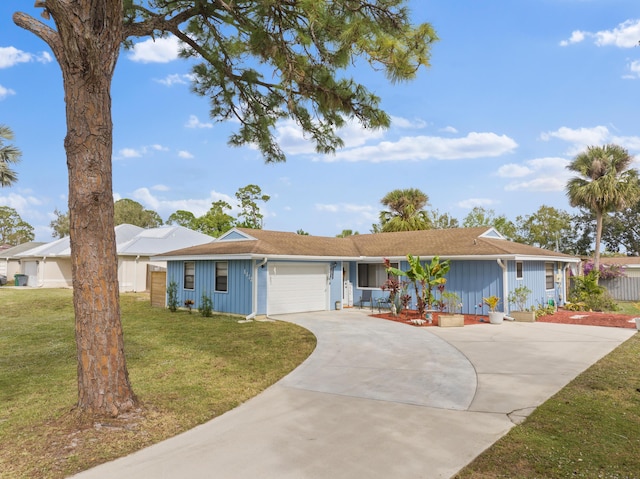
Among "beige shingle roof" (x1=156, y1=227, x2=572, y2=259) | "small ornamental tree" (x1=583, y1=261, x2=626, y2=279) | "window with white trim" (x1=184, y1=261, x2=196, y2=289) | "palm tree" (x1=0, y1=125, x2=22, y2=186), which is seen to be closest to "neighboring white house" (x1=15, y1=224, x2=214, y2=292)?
"palm tree" (x1=0, y1=125, x2=22, y2=186)

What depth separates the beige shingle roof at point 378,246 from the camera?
16000 millimetres

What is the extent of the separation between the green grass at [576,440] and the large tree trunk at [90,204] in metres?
4.35

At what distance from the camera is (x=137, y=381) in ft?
23.2

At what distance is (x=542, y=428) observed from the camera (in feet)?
16.1

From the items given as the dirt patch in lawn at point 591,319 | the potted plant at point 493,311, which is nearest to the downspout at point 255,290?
the potted plant at point 493,311

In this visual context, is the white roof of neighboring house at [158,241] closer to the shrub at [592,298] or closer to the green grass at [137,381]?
the green grass at [137,381]

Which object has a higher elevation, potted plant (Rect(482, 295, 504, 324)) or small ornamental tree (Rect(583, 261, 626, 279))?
small ornamental tree (Rect(583, 261, 626, 279))

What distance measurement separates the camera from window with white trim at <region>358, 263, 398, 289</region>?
19078mm

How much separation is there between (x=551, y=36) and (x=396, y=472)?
1318cm

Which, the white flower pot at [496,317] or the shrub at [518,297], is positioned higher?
the shrub at [518,297]

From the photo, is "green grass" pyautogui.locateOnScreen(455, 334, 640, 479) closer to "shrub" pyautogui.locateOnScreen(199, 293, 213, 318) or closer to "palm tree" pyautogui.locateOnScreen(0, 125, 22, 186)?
"shrub" pyautogui.locateOnScreen(199, 293, 213, 318)

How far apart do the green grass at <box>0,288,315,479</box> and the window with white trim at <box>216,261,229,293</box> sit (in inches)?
76.8

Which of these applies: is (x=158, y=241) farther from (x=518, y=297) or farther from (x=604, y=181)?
(x=604, y=181)

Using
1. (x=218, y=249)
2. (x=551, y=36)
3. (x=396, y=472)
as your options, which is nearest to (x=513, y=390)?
(x=396, y=472)
